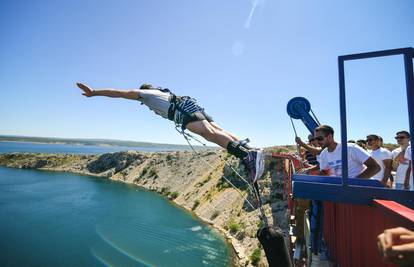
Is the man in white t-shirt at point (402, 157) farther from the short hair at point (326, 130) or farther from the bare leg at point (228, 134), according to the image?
the bare leg at point (228, 134)

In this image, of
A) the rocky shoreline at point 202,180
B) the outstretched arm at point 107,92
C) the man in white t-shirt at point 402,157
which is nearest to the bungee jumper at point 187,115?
the outstretched arm at point 107,92

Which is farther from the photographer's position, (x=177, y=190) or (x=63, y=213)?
(x=177, y=190)

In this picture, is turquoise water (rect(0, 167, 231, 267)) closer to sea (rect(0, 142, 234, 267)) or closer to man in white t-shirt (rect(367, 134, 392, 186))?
sea (rect(0, 142, 234, 267))

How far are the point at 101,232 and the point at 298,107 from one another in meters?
33.8

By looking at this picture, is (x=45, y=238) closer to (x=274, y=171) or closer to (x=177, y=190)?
(x=177, y=190)

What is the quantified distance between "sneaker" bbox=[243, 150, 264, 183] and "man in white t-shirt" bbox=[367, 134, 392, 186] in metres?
3.81

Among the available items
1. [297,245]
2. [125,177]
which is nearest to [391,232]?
[297,245]

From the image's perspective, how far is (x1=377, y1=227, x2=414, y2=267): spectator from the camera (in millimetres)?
1203

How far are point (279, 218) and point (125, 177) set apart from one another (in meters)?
56.0

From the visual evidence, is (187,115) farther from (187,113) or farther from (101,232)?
(101,232)

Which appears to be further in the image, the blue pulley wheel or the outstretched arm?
the blue pulley wheel

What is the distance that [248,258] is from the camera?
2230 centimetres

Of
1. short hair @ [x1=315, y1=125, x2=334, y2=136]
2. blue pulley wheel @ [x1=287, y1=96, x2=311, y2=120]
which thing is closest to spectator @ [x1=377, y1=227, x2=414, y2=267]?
short hair @ [x1=315, y1=125, x2=334, y2=136]

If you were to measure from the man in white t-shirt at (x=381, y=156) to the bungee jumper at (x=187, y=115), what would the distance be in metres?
3.98
